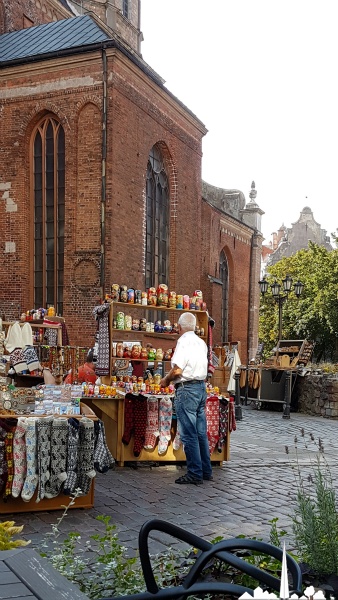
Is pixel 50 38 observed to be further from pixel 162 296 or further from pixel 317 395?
pixel 317 395

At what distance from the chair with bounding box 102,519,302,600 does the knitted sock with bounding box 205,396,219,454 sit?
5745 millimetres

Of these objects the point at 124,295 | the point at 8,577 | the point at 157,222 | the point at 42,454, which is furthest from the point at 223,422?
the point at 157,222

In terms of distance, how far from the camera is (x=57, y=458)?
548 centimetres

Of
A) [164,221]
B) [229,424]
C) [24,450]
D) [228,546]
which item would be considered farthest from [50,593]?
[164,221]

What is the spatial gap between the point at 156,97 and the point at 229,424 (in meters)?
12.8

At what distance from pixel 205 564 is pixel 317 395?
47.4 feet

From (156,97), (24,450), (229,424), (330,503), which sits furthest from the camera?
(156,97)

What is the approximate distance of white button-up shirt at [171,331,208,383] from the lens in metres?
7.07

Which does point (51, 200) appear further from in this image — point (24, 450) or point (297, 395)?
point (24, 450)

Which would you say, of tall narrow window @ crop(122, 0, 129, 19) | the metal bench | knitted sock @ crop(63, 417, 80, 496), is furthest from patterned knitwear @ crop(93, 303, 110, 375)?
tall narrow window @ crop(122, 0, 129, 19)

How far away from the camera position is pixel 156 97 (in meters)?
18.3

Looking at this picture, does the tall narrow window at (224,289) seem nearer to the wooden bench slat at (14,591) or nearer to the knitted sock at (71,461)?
the knitted sock at (71,461)

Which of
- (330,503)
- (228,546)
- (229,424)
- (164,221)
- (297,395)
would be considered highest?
(164,221)

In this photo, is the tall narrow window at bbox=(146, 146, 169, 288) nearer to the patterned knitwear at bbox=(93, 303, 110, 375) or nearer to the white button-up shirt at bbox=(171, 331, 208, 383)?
the patterned knitwear at bbox=(93, 303, 110, 375)
